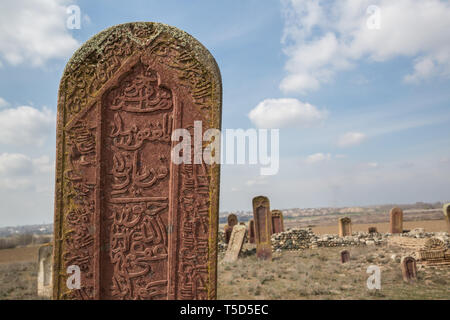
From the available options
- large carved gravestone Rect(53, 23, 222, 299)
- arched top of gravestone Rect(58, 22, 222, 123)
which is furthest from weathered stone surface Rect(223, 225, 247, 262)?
arched top of gravestone Rect(58, 22, 222, 123)

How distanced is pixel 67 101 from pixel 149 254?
2043 millimetres

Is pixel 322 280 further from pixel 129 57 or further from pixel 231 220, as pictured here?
pixel 231 220

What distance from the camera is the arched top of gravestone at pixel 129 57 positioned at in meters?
3.53

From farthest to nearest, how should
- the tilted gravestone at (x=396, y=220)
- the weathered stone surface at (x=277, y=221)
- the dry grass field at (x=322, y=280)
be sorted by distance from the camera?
the tilted gravestone at (x=396, y=220) → the weathered stone surface at (x=277, y=221) → the dry grass field at (x=322, y=280)

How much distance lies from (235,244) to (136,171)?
9686 mm

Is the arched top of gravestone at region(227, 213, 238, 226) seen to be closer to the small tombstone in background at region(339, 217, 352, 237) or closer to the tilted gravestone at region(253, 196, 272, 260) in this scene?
the tilted gravestone at region(253, 196, 272, 260)

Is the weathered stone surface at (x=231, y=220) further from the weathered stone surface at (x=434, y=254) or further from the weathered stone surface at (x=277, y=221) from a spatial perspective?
the weathered stone surface at (x=434, y=254)

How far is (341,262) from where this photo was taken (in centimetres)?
1079

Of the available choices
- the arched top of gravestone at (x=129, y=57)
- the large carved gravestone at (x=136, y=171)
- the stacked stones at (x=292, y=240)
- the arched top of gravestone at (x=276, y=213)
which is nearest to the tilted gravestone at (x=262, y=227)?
the stacked stones at (x=292, y=240)

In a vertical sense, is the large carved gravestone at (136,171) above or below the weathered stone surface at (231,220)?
above

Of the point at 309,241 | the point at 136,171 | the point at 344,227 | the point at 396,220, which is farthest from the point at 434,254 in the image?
the point at 136,171

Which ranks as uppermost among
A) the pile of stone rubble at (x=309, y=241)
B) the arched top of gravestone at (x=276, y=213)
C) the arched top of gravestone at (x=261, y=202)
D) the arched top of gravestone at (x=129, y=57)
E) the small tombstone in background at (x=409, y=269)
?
the arched top of gravestone at (x=129, y=57)

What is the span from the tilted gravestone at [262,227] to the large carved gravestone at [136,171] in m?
8.62
